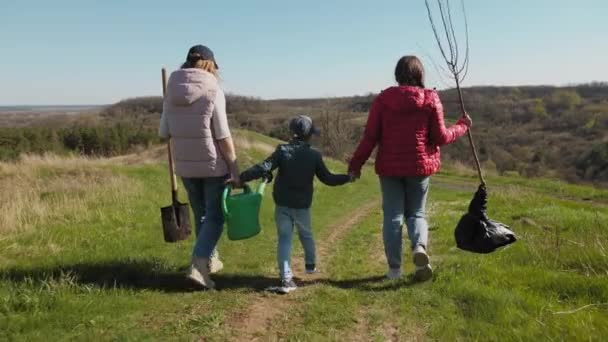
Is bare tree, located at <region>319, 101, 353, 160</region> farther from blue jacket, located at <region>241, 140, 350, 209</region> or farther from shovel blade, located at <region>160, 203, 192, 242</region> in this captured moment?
blue jacket, located at <region>241, 140, 350, 209</region>

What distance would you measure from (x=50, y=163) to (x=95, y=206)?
954 centimetres

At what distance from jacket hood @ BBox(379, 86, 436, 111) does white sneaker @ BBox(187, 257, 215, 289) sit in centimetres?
248

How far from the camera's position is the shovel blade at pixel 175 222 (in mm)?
5723

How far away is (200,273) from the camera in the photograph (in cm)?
511

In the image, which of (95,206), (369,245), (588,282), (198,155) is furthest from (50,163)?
(588,282)

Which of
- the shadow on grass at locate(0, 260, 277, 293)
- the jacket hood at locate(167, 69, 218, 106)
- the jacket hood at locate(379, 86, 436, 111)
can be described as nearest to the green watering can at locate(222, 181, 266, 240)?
the shadow on grass at locate(0, 260, 277, 293)

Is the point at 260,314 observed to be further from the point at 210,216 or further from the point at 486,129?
the point at 486,129

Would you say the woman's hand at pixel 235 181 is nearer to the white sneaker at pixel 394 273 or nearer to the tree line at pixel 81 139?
the white sneaker at pixel 394 273

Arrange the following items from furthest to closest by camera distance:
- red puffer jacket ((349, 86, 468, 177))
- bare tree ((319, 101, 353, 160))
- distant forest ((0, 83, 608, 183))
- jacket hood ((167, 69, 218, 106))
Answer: bare tree ((319, 101, 353, 160)), distant forest ((0, 83, 608, 183)), red puffer jacket ((349, 86, 468, 177)), jacket hood ((167, 69, 218, 106))

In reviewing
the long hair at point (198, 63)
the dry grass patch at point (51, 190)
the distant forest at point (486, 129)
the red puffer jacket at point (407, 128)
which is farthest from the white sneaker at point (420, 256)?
the dry grass patch at point (51, 190)

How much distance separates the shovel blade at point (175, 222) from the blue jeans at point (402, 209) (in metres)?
2.27

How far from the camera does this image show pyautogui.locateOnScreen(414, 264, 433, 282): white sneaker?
532 cm

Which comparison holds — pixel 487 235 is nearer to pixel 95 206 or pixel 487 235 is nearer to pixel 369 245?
pixel 369 245

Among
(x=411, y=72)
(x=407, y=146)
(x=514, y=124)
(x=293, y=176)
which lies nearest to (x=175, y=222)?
(x=293, y=176)
